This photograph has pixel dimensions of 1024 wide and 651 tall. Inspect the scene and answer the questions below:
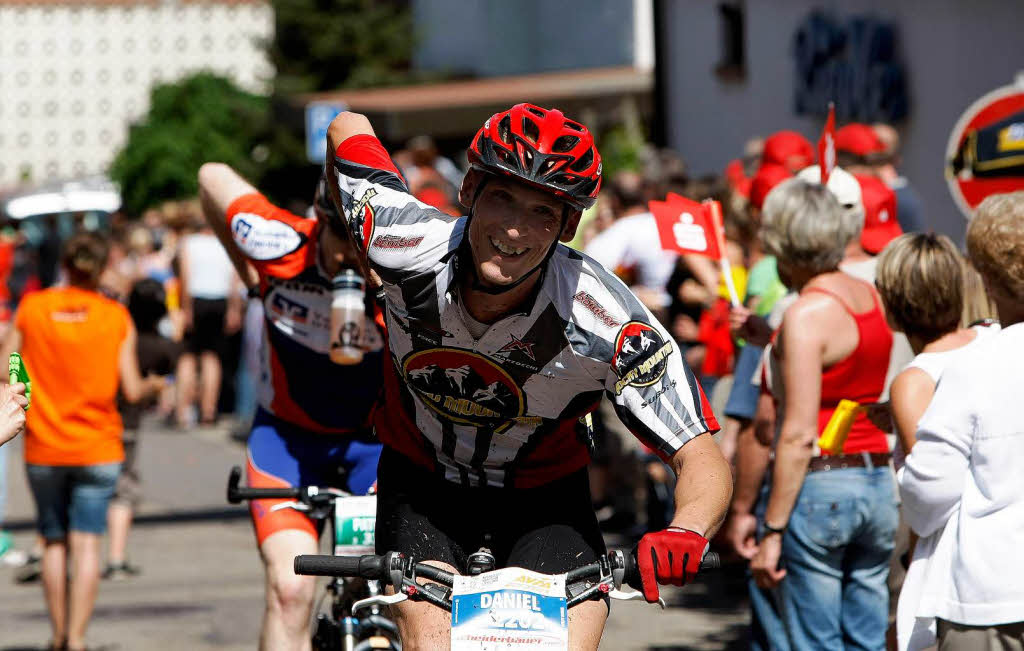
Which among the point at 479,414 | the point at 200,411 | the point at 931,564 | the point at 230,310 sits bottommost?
the point at 200,411

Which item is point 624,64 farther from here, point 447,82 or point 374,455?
point 374,455

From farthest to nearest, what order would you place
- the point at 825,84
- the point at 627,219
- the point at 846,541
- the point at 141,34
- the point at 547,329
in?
the point at 141,34, the point at 825,84, the point at 627,219, the point at 846,541, the point at 547,329

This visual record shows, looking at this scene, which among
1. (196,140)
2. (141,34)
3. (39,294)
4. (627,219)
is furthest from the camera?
(141,34)

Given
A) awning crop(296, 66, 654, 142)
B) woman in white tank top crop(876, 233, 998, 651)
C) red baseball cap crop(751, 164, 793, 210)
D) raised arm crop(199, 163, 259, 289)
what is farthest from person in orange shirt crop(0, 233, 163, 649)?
awning crop(296, 66, 654, 142)

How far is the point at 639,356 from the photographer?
3.75 metres

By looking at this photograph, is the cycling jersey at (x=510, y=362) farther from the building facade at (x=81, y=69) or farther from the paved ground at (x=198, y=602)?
the building facade at (x=81, y=69)

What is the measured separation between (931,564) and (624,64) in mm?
23345

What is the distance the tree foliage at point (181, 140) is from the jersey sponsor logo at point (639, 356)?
33.5 m

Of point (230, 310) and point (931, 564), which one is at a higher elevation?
point (931, 564)

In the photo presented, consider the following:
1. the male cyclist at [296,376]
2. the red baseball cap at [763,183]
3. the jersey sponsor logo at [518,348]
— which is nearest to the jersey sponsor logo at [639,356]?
the jersey sponsor logo at [518,348]

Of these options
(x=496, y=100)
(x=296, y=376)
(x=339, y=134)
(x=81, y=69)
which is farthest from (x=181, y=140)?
(x=339, y=134)

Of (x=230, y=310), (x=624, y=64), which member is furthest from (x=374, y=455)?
(x=624, y=64)

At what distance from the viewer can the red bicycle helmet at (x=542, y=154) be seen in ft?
12.1

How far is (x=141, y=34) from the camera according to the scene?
2085 inches
